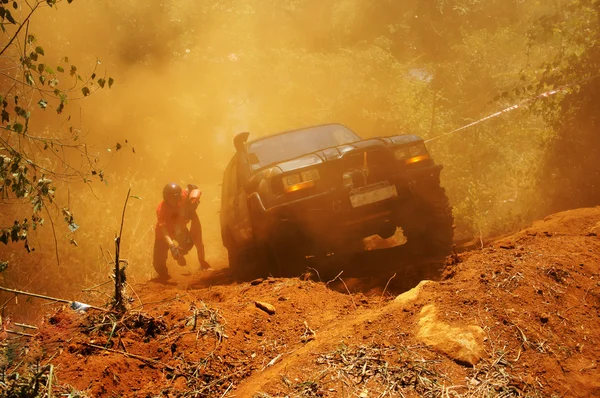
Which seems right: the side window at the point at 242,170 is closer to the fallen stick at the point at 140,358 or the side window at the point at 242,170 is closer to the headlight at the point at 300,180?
the headlight at the point at 300,180

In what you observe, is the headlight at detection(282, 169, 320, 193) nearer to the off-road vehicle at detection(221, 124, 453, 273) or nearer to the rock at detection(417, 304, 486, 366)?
the off-road vehicle at detection(221, 124, 453, 273)

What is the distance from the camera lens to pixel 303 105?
44.9ft

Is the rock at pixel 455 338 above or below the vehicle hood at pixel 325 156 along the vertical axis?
below

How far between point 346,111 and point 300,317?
9574 millimetres

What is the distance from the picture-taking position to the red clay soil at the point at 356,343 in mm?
2375

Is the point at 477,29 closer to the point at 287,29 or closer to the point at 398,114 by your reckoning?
the point at 287,29

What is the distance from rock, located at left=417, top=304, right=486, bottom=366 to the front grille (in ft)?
7.52

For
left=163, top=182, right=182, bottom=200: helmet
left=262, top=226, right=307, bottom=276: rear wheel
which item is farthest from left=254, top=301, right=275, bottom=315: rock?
left=163, top=182, right=182, bottom=200: helmet

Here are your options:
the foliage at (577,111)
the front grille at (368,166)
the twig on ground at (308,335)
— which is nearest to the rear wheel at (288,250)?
the front grille at (368,166)

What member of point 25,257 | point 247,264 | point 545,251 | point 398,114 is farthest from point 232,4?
point 545,251

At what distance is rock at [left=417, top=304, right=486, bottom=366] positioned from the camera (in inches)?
98.5

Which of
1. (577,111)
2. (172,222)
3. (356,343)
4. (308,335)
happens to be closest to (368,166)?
(308,335)

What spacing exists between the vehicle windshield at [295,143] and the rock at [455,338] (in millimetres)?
3534

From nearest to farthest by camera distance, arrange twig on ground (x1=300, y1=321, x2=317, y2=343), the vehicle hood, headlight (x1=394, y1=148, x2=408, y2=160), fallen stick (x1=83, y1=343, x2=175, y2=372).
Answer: fallen stick (x1=83, y1=343, x2=175, y2=372)
twig on ground (x1=300, y1=321, x2=317, y2=343)
the vehicle hood
headlight (x1=394, y1=148, x2=408, y2=160)
